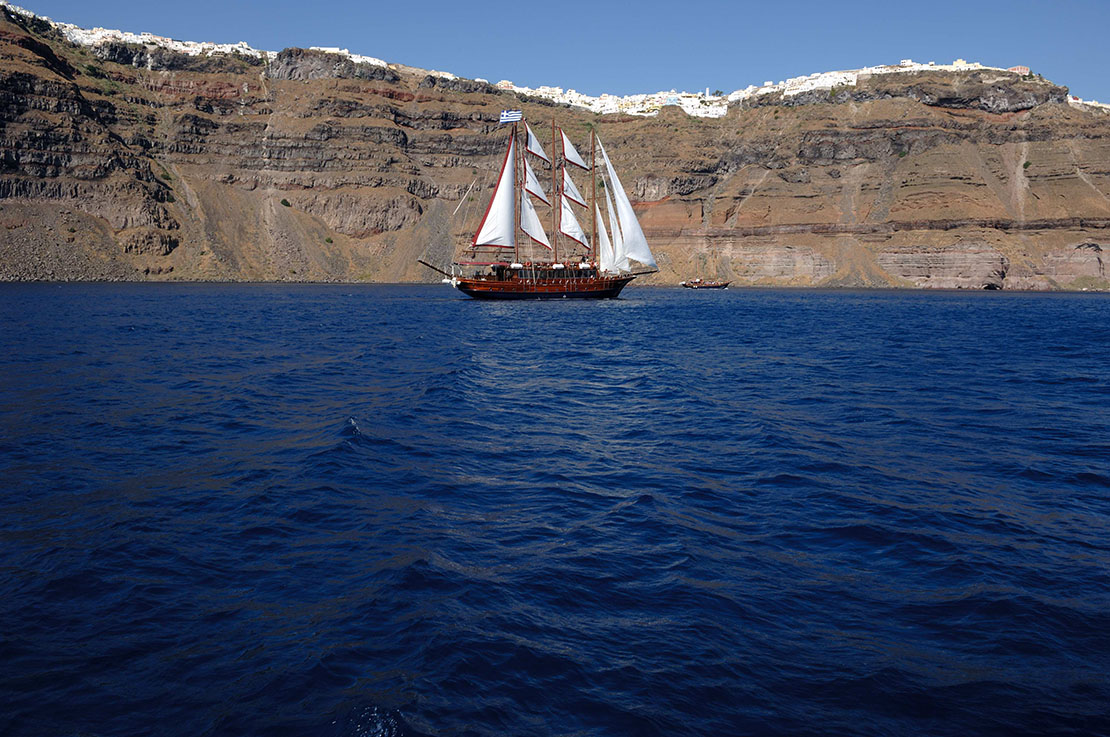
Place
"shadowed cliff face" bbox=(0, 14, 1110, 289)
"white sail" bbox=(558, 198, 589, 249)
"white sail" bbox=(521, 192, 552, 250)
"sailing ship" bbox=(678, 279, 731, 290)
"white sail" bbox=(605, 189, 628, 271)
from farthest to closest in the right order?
"sailing ship" bbox=(678, 279, 731, 290), "shadowed cliff face" bbox=(0, 14, 1110, 289), "white sail" bbox=(605, 189, 628, 271), "white sail" bbox=(558, 198, 589, 249), "white sail" bbox=(521, 192, 552, 250)

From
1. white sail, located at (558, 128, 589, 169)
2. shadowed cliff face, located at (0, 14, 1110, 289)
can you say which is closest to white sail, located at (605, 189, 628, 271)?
white sail, located at (558, 128, 589, 169)

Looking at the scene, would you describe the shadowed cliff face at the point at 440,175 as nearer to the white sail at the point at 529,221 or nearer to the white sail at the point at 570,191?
the white sail at the point at 570,191

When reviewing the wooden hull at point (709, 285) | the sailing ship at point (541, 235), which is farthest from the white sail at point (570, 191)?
the wooden hull at point (709, 285)

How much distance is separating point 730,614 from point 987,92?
533 feet

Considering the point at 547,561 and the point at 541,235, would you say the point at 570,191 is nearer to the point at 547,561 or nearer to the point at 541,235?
the point at 541,235

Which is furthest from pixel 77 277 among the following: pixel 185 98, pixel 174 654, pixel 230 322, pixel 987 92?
pixel 987 92

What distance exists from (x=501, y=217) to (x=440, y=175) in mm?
82757

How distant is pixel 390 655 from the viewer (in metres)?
6.93

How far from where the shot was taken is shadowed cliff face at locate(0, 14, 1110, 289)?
115000 millimetres

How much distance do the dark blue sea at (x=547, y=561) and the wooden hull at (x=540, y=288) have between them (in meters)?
61.6

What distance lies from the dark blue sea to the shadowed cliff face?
105 m

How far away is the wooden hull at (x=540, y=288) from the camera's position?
8331 centimetres

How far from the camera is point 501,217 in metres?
77.8

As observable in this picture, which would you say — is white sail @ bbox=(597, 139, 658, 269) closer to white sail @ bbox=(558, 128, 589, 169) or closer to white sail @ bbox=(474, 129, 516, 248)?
white sail @ bbox=(558, 128, 589, 169)
